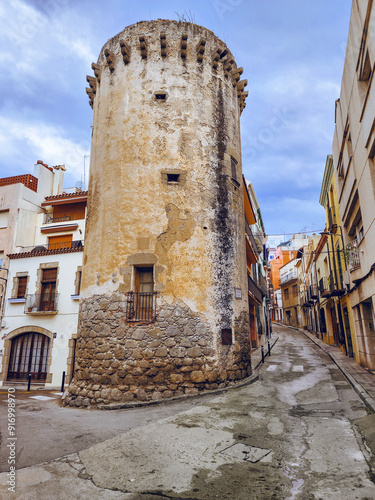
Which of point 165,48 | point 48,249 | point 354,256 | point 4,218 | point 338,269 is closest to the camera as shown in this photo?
point 165,48

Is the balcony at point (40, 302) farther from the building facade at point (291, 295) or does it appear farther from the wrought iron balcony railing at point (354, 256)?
the building facade at point (291, 295)

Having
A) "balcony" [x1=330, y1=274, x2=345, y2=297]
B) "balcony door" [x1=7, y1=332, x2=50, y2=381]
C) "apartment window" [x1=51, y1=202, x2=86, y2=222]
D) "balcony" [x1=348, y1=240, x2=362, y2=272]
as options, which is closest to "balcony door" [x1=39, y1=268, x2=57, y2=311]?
"balcony door" [x1=7, y1=332, x2=50, y2=381]

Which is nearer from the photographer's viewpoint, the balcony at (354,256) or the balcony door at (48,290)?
the balcony at (354,256)

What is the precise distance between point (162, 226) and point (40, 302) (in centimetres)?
995

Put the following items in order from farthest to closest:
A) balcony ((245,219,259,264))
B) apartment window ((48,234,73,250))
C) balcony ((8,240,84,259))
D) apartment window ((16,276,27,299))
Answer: apartment window ((48,234,73,250)), balcony ((245,219,259,264)), apartment window ((16,276,27,299)), balcony ((8,240,84,259))

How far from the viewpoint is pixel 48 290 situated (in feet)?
55.7

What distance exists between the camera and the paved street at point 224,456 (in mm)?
3850

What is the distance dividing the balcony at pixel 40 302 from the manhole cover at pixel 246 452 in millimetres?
13226

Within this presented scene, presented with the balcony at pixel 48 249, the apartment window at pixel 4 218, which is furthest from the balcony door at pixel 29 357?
the apartment window at pixel 4 218

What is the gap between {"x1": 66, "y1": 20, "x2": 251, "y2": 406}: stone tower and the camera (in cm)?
911

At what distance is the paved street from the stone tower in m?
1.46

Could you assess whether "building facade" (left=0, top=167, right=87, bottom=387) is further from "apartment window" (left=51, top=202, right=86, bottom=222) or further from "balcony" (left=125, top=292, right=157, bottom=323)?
"balcony" (left=125, top=292, right=157, bottom=323)

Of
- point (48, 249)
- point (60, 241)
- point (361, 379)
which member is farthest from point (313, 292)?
point (48, 249)

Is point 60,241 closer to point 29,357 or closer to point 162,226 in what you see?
point 29,357
